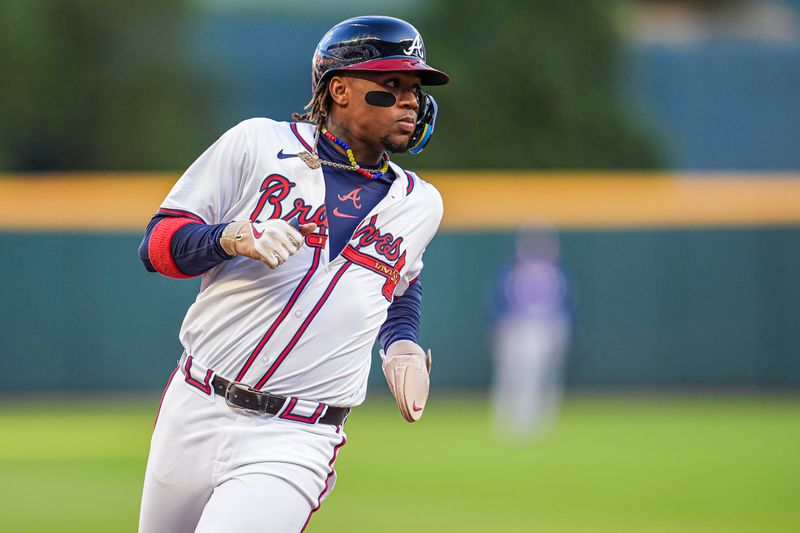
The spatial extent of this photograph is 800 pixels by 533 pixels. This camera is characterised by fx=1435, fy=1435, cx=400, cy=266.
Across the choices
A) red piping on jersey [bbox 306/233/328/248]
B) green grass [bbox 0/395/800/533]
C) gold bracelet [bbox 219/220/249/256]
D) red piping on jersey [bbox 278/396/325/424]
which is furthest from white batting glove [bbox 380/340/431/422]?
green grass [bbox 0/395/800/533]

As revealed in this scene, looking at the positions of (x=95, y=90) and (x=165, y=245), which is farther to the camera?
(x=95, y=90)

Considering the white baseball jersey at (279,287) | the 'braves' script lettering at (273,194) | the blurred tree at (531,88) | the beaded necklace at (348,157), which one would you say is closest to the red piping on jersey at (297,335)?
the white baseball jersey at (279,287)

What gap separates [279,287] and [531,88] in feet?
90.3

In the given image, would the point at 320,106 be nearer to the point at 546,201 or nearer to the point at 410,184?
the point at 410,184

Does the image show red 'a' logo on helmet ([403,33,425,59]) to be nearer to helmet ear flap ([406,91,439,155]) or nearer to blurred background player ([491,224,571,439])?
helmet ear flap ([406,91,439,155])

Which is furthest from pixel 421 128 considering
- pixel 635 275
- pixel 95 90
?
pixel 95 90

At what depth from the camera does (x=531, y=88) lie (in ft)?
104

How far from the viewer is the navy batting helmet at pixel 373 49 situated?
189 inches

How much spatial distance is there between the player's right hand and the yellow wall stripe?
15045mm

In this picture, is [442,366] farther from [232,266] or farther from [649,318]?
[232,266]

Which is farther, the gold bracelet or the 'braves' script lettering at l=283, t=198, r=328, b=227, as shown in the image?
the 'braves' script lettering at l=283, t=198, r=328, b=227

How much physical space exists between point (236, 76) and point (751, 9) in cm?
1521

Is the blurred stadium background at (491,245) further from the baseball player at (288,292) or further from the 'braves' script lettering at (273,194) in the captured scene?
the 'braves' script lettering at (273,194)

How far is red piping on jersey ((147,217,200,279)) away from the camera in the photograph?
4562mm
